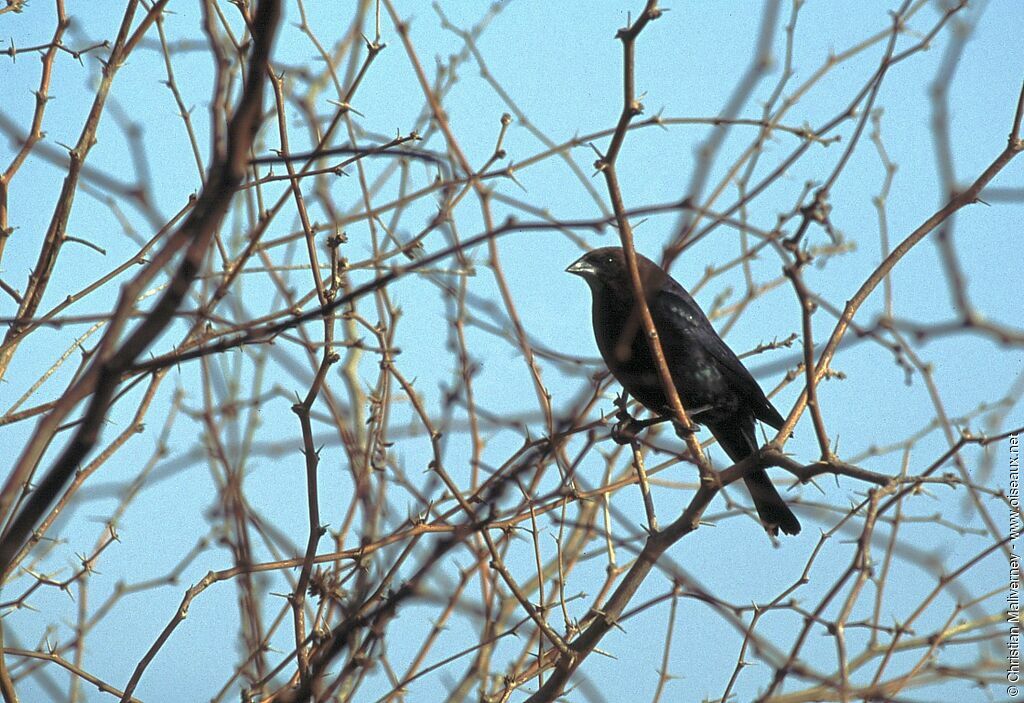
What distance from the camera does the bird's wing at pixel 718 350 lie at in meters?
3.99

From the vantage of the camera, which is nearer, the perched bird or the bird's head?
the perched bird

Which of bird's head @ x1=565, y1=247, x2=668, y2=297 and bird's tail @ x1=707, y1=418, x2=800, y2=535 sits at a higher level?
bird's head @ x1=565, y1=247, x2=668, y2=297

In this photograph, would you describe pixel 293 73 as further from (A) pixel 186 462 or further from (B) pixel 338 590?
(B) pixel 338 590

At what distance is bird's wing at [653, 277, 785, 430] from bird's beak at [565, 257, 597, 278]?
271mm

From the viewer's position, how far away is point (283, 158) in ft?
3.66

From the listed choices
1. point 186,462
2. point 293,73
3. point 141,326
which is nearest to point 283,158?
point 141,326

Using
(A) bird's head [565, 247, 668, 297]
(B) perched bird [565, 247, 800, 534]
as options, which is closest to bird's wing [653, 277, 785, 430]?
(B) perched bird [565, 247, 800, 534]

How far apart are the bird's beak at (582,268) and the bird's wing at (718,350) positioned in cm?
27

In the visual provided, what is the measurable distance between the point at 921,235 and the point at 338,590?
164 centimetres

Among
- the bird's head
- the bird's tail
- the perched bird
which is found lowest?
the bird's tail

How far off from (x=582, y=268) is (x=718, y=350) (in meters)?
0.61

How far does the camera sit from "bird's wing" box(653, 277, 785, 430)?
3.99 m

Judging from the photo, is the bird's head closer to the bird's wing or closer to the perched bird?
the perched bird

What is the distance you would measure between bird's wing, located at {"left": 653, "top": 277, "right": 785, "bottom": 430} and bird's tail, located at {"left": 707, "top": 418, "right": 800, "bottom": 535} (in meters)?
0.15
